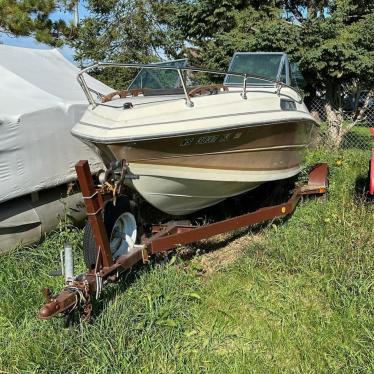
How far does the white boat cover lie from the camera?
13.9ft

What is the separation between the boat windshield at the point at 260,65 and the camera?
5457 mm

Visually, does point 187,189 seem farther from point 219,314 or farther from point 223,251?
point 219,314

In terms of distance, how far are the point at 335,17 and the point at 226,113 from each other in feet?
17.8

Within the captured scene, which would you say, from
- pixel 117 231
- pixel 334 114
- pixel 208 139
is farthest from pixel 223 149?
pixel 334 114

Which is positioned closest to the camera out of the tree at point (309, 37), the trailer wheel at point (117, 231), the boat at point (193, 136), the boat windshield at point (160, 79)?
the trailer wheel at point (117, 231)

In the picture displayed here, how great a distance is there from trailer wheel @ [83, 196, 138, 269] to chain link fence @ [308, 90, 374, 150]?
6.47 m

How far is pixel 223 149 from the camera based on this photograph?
13.6 feet

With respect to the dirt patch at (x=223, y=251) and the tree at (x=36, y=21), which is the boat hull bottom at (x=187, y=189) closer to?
the dirt patch at (x=223, y=251)

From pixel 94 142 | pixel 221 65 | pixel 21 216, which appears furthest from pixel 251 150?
pixel 221 65

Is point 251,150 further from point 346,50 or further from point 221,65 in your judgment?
point 221,65

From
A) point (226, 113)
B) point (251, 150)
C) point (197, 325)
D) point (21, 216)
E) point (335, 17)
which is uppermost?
point (335, 17)

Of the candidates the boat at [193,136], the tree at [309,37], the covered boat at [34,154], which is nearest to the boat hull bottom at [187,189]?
the boat at [193,136]

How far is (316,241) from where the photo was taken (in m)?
4.37

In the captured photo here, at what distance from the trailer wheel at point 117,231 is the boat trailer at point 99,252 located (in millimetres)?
107
